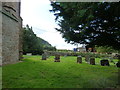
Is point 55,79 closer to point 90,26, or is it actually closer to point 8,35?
point 90,26

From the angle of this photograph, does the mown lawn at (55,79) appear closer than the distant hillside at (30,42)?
Yes

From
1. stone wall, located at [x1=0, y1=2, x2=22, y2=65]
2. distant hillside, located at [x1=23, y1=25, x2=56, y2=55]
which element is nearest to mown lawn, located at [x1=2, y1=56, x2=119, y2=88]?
stone wall, located at [x1=0, y1=2, x2=22, y2=65]

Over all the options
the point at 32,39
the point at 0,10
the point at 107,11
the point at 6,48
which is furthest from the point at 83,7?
the point at 32,39

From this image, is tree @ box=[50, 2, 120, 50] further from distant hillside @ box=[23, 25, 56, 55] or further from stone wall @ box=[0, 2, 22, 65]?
distant hillside @ box=[23, 25, 56, 55]

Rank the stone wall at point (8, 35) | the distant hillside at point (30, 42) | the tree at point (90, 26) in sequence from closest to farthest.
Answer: the tree at point (90, 26) < the stone wall at point (8, 35) < the distant hillside at point (30, 42)

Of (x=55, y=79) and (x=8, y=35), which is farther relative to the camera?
(x=8, y=35)

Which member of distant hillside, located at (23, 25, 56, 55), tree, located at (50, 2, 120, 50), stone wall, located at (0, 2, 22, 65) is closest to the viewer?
tree, located at (50, 2, 120, 50)

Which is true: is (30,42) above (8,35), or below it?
above

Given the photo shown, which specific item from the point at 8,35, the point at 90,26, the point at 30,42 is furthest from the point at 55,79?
the point at 30,42

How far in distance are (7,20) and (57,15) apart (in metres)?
5.36

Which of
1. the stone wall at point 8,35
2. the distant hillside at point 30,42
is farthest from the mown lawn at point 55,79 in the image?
the distant hillside at point 30,42

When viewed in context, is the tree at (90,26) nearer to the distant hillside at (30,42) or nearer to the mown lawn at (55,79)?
the mown lawn at (55,79)

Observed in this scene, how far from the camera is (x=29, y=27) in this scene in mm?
28859

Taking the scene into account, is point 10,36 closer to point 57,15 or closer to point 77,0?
point 57,15
